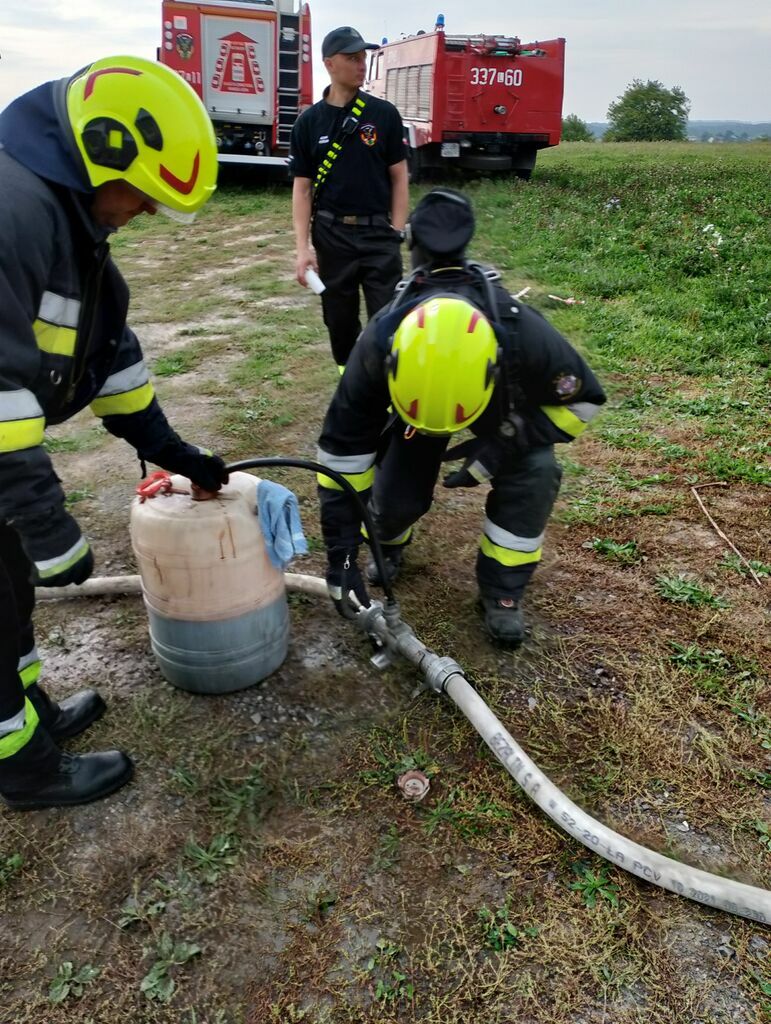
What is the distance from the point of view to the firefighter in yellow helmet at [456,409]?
2.25 metres

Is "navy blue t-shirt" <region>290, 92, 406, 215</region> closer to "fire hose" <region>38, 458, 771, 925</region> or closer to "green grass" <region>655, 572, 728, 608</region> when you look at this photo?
"fire hose" <region>38, 458, 771, 925</region>

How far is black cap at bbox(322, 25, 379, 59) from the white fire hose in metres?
2.79

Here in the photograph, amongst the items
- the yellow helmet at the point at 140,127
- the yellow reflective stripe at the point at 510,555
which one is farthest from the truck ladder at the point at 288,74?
the yellow helmet at the point at 140,127

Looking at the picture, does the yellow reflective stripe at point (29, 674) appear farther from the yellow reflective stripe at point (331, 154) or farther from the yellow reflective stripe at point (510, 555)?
the yellow reflective stripe at point (331, 154)

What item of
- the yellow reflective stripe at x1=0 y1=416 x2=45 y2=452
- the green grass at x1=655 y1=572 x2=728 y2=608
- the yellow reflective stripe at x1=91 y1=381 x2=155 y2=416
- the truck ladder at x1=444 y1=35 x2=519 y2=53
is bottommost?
the green grass at x1=655 y1=572 x2=728 y2=608

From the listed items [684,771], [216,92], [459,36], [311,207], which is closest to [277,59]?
[216,92]

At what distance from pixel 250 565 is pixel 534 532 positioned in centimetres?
112

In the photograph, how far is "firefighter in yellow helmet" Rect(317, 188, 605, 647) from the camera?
2.25 meters

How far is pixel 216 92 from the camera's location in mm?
11625

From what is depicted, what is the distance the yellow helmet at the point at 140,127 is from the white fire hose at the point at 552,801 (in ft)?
4.91

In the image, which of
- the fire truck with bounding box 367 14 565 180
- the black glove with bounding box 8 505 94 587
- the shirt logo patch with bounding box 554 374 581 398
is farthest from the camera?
the fire truck with bounding box 367 14 565 180

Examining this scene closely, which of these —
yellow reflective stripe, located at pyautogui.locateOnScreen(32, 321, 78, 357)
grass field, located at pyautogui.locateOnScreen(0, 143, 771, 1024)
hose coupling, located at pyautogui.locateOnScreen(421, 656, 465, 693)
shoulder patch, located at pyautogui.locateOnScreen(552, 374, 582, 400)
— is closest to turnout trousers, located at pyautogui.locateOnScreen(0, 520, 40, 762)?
grass field, located at pyautogui.locateOnScreen(0, 143, 771, 1024)

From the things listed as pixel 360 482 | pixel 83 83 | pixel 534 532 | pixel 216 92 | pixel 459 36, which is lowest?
pixel 534 532

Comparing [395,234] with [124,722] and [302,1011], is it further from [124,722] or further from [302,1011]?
[302,1011]
